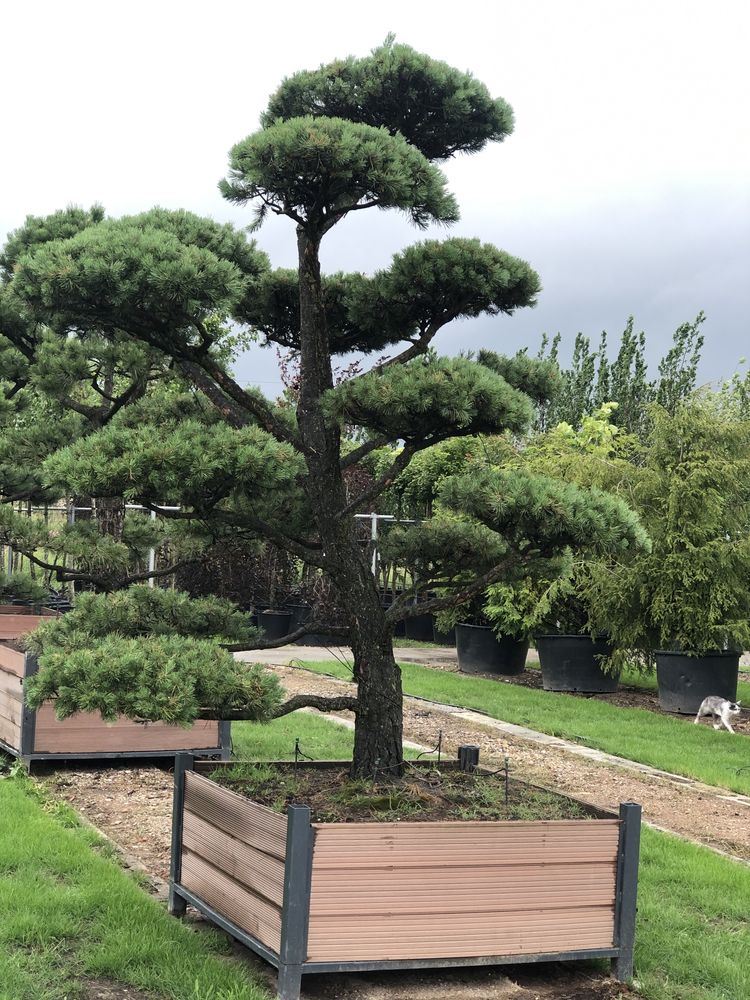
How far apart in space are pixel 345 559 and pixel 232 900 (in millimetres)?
1312

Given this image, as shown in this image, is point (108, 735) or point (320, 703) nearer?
point (320, 703)

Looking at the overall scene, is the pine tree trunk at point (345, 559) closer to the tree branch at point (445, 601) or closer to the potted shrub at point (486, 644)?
the tree branch at point (445, 601)

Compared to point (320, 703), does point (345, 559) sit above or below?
above

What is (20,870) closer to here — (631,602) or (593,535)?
(593,535)

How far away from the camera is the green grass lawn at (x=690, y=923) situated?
11.3 feet

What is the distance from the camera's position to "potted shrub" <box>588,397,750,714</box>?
361 inches

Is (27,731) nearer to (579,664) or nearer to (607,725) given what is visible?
(607,725)

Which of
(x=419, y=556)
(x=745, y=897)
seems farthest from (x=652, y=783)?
(x=419, y=556)

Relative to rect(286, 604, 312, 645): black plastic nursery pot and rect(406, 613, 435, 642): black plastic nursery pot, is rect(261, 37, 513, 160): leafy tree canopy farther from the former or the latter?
rect(406, 613, 435, 642): black plastic nursery pot

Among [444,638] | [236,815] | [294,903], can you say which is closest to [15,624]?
[236,815]

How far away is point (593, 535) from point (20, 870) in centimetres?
261

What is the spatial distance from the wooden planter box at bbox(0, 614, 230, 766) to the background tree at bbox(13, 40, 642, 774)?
6.89 feet

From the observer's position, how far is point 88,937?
3504 mm

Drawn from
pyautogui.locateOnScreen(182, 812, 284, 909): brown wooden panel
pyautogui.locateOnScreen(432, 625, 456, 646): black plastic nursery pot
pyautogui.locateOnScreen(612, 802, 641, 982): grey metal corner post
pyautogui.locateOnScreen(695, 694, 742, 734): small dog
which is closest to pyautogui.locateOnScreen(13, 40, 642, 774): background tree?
pyautogui.locateOnScreen(182, 812, 284, 909): brown wooden panel
